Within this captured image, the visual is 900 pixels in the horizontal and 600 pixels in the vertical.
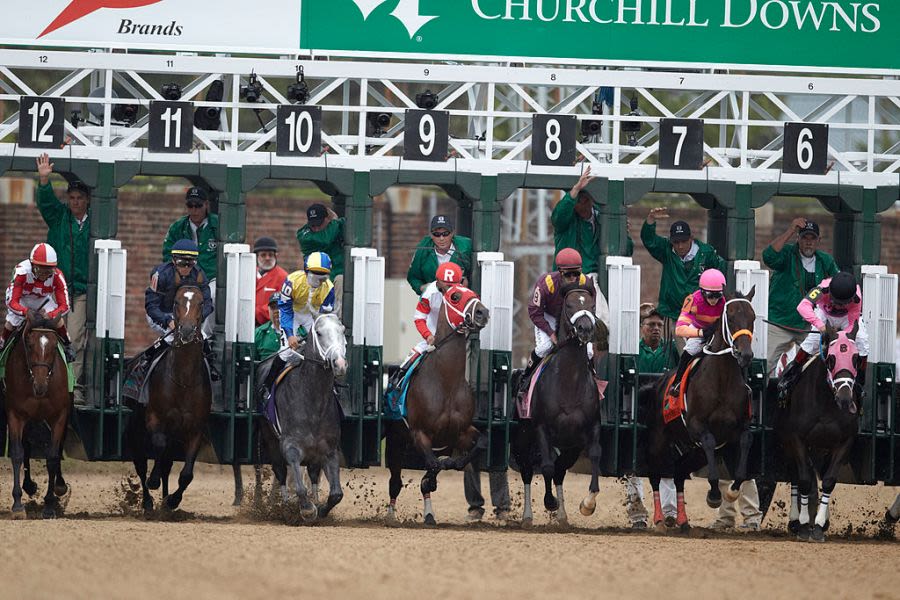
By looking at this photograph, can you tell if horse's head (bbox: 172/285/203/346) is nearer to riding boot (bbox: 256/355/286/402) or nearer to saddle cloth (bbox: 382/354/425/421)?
riding boot (bbox: 256/355/286/402)

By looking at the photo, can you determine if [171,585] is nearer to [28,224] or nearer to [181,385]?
[181,385]

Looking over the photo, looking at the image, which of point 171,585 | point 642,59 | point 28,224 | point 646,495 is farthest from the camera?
point 28,224

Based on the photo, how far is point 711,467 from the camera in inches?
492

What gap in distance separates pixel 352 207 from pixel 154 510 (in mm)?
2817

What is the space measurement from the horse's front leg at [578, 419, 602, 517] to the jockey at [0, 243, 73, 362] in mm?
4006

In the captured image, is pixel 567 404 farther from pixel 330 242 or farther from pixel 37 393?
pixel 37 393

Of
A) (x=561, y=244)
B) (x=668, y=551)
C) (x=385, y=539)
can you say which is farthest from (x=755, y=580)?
(x=561, y=244)

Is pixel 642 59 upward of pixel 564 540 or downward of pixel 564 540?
upward

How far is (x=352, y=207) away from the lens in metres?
13.4

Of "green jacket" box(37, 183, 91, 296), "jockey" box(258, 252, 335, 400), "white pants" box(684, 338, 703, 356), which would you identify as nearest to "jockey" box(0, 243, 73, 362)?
"green jacket" box(37, 183, 91, 296)

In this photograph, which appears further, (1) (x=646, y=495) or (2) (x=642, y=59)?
(1) (x=646, y=495)

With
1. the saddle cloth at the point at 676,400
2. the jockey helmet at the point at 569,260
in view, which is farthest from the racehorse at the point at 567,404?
the saddle cloth at the point at 676,400

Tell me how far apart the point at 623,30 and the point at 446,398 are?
3412 millimetres

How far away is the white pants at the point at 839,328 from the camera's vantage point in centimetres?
1257
